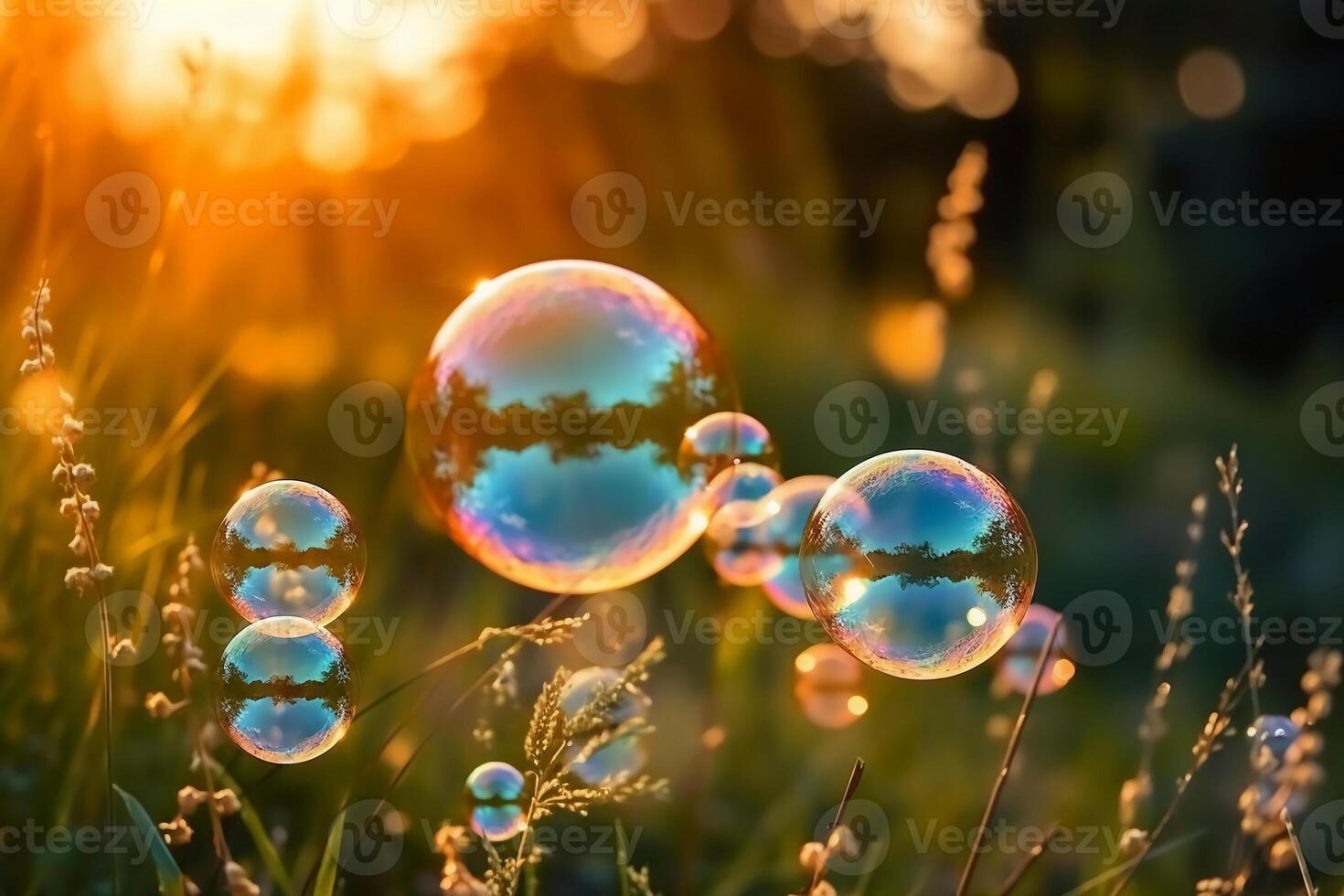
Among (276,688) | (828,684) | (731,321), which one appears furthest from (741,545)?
(731,321)

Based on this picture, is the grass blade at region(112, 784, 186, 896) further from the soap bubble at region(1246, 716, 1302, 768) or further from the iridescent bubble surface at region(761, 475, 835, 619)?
the iridescent bubble surface at region(761, 475, 835, 619)

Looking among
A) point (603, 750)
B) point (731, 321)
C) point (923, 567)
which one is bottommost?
point (603, 750)

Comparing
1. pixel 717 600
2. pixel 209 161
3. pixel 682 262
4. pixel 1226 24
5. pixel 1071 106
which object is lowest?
pixel 717 600

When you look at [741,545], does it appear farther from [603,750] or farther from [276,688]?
[276,688]

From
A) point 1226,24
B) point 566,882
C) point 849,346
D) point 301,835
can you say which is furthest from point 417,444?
point 1226,24

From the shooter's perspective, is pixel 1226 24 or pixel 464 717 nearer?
pixel 464 717

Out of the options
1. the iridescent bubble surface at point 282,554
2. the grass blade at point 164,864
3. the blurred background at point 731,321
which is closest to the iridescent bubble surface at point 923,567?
the blurred background at point 731,321

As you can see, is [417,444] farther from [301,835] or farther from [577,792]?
[577,792]
